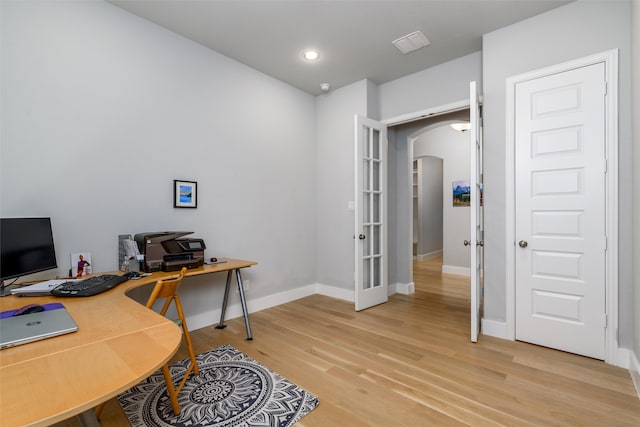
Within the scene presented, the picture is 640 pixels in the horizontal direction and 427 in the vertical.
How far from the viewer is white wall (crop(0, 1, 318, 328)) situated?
86.0 inches

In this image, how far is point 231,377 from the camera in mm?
2201

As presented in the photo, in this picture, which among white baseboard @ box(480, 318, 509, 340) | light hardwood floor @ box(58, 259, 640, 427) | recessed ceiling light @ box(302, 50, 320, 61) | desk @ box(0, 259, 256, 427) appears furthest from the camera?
recessed ceiling light @ box(302, 50, 320, 61)

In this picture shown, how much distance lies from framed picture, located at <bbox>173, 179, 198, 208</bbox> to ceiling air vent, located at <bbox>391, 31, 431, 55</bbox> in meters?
2.56

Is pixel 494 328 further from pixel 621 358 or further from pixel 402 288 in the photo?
pixel 402 288

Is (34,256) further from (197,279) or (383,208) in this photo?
(383,208)

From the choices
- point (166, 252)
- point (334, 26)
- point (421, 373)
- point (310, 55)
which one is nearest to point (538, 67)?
point (334, 26)

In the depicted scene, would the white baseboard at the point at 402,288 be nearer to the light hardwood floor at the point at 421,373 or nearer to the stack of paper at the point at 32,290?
the light hardwood floor at the point at 421,373

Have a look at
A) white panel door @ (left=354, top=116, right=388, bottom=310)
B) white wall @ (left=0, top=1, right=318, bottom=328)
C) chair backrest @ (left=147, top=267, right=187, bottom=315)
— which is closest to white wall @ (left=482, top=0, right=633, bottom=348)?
white panel door @ (left=354, top=116, right=388, bottom=310)

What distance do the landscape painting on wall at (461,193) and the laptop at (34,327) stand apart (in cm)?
624

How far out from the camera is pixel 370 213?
3939 mm

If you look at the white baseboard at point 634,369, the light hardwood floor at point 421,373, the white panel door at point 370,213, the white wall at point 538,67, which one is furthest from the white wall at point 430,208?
the white baseboard at point 634,369

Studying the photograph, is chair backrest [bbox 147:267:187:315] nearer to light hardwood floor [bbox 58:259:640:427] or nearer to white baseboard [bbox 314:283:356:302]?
light hardwood floor [bbox 58:259:640:427]

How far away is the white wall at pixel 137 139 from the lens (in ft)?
7.17

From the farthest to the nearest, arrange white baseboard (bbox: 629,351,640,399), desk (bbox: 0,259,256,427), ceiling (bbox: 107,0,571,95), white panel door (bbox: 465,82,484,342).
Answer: white panel door (bbox: 465,82,484,342) < ceiling (bbox: 107,0,571,95) < white baseboard (bbox: 629,351,640,399) < desk (bbox: 0,259,256,427)
